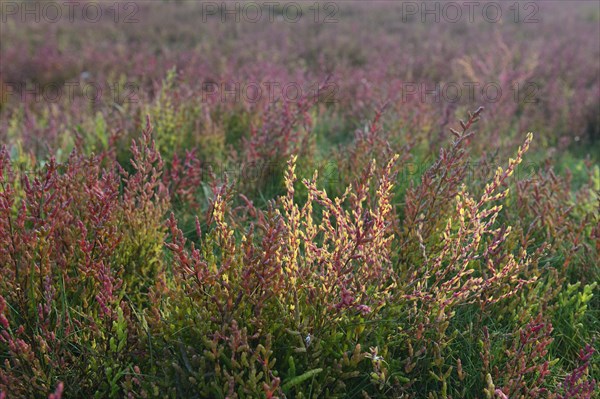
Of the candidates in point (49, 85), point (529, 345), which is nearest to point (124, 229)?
point (529, 345)

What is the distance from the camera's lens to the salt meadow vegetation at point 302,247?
1.77m

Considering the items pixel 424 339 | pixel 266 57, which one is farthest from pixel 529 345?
pixel 266 57

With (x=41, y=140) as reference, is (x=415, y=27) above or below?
above

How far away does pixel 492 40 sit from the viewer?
28.2ft

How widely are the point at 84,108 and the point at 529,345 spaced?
462cm

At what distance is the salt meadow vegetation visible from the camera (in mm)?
1770

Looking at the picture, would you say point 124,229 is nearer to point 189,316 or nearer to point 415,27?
point 189,316

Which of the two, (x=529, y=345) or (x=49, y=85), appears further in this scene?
(x=49, y=85)

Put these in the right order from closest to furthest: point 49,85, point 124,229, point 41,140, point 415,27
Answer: point 124,229, point 41,140, point 49,85, point 415,27

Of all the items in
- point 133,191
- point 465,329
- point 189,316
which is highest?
point 133,191

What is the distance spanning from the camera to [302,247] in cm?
275

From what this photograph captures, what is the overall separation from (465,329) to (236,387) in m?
0.94

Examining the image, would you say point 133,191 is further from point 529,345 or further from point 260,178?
point 529,345

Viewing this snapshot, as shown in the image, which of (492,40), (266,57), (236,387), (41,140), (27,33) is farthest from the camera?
(27,33)
